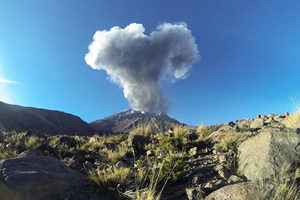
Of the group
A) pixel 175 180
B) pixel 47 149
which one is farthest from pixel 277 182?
pixel 47 149

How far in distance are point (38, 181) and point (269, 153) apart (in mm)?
4261

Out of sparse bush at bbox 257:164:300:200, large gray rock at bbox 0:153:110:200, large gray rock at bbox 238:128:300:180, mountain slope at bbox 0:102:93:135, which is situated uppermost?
mountain slope at bbox 0:102:93:135

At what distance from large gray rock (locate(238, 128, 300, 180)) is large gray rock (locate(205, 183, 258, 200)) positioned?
2.55 ft

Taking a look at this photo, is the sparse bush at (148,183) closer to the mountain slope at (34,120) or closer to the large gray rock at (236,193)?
the large gray rock at (236,193)

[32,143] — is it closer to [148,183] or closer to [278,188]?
[148,183]

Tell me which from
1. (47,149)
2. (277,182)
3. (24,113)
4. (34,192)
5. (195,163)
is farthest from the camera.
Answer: (24,113)

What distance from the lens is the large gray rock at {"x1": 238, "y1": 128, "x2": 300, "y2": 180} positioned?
26.5 ft

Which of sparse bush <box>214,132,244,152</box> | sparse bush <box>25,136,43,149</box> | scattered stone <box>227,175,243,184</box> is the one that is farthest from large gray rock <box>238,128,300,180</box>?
sparse bush <box>25,136,43,149</box>

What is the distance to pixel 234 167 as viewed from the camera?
9.05 meters

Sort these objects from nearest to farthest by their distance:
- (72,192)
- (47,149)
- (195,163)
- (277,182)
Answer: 1. (277,182)
2. (72,192)
3. (195,163)
4. (47,149)

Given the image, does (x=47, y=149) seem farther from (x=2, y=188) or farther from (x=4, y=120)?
(x=4, y=120)

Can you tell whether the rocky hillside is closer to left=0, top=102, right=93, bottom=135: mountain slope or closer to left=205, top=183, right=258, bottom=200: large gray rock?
left=205, top=183, right=258, bottom=200: large gray rock

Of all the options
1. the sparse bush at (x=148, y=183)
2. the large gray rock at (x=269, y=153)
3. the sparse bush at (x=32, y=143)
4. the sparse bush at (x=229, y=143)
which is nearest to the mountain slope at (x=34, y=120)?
the sparse bush at (x=32, y=143)

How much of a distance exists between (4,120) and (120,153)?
110623 mm
